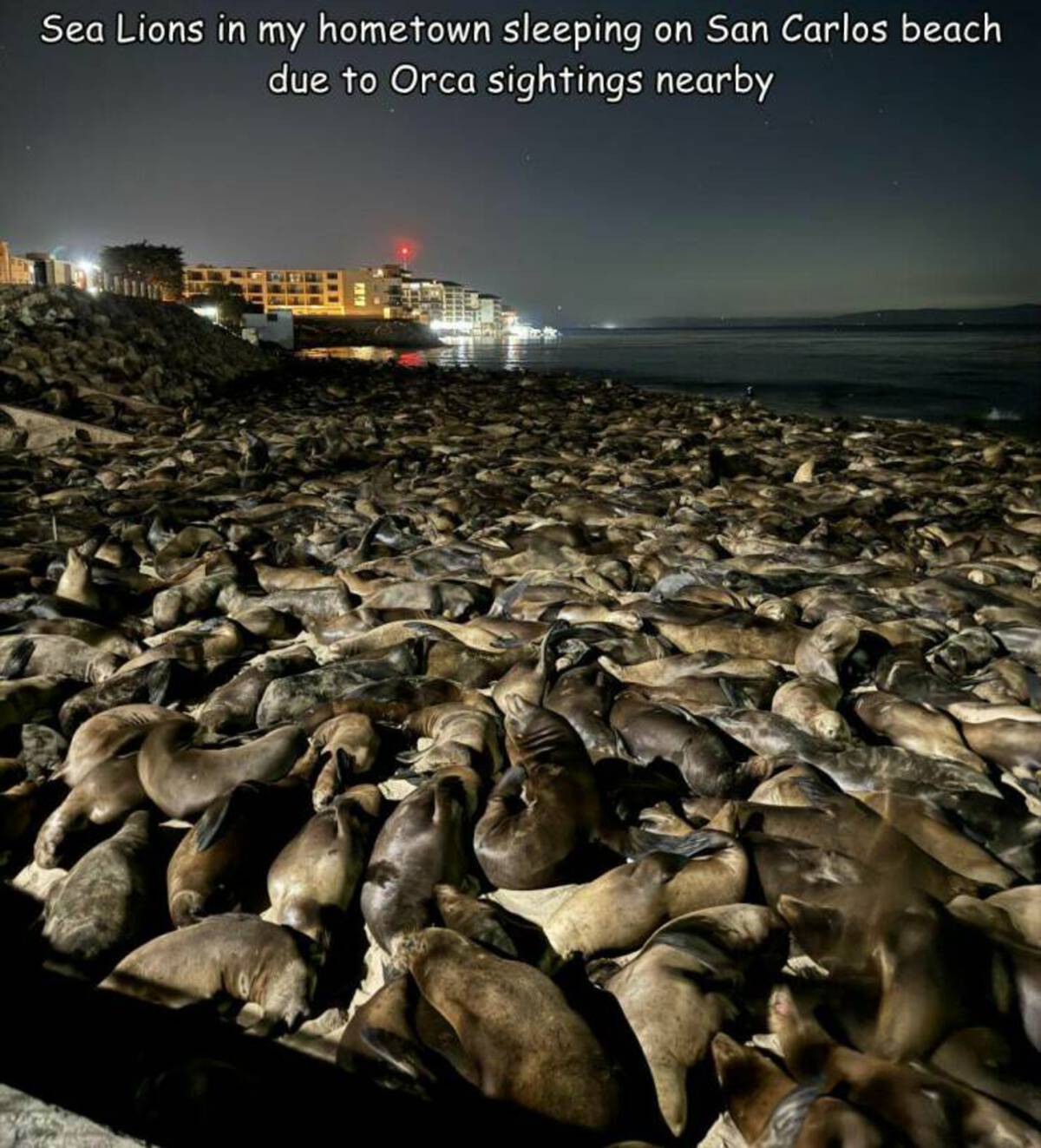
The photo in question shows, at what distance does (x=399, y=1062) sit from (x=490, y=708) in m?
2.53

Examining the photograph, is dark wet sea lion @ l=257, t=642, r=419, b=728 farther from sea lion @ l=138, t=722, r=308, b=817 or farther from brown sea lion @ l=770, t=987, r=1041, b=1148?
brown sea lion @ l=770, t=987, r=1041, b=1148

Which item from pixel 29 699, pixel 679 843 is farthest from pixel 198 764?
pixel 679 843

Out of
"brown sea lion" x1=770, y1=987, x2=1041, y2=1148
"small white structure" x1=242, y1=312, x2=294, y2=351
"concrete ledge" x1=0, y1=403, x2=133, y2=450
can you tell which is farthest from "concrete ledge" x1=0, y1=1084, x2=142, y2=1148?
"small white structure" x1=242, y1=312, x2=294, y2=351

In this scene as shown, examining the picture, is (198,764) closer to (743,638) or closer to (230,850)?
(230,850)

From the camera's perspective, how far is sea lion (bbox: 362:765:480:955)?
123 inches

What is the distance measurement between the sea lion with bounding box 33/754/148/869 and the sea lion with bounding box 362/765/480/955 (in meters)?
1.41

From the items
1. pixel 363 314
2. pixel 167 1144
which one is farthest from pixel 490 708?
pixel 363 314

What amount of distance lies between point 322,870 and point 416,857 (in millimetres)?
418

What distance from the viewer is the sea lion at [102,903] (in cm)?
300

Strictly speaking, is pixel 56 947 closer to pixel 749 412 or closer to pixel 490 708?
pixel 490 708

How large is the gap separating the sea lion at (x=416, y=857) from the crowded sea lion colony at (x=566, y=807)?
0.06 feet

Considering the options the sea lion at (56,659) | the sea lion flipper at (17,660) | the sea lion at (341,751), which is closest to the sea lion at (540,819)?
the sea lion at (341,751)

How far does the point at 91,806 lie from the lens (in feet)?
12.5

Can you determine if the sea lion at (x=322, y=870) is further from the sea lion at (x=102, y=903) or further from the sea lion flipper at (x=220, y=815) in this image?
the sea lion at (x=102, y=903)
